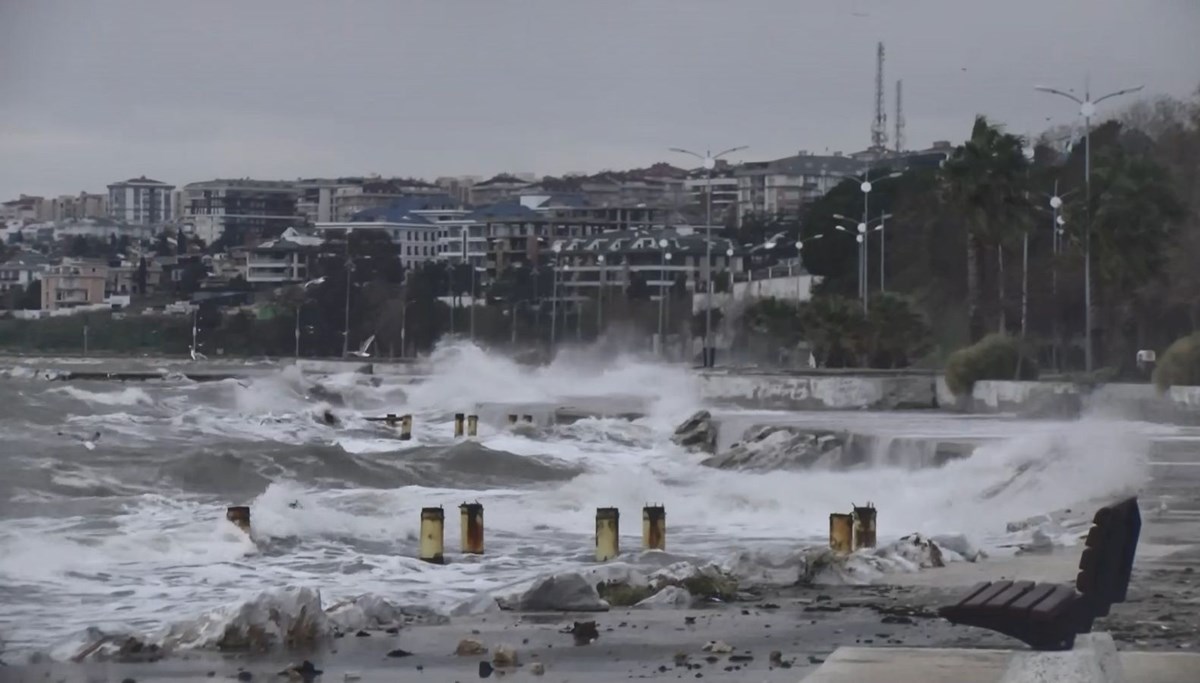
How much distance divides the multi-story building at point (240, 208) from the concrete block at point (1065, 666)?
13392 cm

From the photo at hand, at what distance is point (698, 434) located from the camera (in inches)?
1577

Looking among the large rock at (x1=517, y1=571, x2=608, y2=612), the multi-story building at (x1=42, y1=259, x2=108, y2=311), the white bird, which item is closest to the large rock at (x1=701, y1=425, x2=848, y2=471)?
the large rock at (x1=517, y1=571, x2=608, y2=612)

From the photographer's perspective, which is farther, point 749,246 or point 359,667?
point 749,246

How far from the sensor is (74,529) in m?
20.5

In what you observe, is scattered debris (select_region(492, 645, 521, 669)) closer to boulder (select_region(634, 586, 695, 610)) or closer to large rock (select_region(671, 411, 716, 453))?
boulder (select_region(634, 586, 695, 610))

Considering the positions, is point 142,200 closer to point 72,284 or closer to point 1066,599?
point 72,284

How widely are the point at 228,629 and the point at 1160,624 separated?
5607 millimetres

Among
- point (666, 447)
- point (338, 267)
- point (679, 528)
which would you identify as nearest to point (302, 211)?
point (338, 267)

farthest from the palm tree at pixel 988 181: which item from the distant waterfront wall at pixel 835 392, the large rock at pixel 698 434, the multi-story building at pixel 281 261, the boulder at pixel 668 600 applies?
the multi-story building at pixel 281 261

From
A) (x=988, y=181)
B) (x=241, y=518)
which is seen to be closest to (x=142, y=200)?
(x=988, y=181)

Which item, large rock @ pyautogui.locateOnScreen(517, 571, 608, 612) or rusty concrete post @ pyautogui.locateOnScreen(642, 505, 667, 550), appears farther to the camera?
rusty concrete post @ pyautogui.locateOnScreen(642, 505, 667, 550)

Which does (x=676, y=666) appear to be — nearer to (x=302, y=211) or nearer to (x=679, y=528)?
(x=679, y=528)

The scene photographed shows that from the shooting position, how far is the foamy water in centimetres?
1574

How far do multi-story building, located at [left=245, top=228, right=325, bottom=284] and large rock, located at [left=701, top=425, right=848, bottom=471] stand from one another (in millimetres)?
92374
